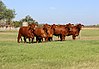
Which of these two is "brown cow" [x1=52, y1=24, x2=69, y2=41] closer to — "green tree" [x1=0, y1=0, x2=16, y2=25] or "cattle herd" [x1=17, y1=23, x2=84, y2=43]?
"cattle herd" [x1=17, y1=23, x2=84, y2=43]

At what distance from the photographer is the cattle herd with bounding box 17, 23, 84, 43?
27016mm

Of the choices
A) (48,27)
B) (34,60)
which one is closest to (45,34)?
(48,27)

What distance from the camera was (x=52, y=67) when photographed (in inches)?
468

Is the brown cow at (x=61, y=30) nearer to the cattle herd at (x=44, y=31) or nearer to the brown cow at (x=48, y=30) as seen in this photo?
the cattle herd at (x=44, y=31)

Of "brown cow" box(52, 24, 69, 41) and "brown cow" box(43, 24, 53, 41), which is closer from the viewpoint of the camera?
"brown cow" box(43, 24, 53, 41)

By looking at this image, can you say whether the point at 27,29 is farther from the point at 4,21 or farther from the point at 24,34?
the point at 4,21

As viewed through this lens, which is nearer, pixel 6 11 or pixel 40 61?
pixel 40 61

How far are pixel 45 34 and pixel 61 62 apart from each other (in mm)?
14905

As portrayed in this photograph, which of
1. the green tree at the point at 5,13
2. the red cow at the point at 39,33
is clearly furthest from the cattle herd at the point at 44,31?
the green tree at the point at 5,13

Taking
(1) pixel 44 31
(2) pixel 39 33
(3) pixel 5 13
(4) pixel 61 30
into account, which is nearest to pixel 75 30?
(4) pixel 61 30

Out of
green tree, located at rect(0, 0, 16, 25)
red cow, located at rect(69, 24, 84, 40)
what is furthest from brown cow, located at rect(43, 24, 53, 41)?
green tree, located at rect(0, 0, 16, 25)

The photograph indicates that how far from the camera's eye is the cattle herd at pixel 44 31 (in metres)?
27.0

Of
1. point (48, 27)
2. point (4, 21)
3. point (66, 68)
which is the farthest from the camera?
point (4, 21)

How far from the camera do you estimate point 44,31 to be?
27.9 m
